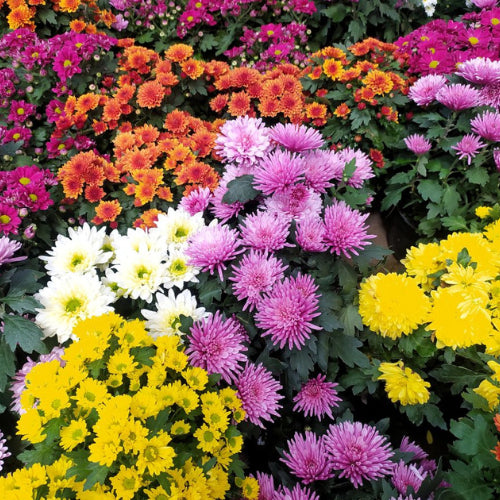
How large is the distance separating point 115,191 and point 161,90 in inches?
23.3

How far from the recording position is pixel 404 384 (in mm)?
1551

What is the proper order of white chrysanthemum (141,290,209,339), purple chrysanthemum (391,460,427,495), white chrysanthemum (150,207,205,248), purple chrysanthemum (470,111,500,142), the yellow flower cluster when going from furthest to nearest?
purple chrysanthemum (470,111,500,142) → white chrysanthemum (150,207,205,248) → white chrysanthemum (141,290,209,339) → purple chrysanthemum (391,460,427,495) → the yellow flower cluster

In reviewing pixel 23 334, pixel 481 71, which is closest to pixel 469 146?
pixel 481 71

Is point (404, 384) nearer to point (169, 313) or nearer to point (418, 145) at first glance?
point (169, 313)

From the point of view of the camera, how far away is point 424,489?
47.8 inches

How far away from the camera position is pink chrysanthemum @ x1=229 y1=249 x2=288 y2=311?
135 centimetres

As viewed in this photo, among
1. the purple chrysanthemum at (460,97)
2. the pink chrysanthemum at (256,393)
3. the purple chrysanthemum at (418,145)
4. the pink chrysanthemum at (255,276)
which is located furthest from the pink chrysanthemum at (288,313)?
the purple chrysanthemum at (460,97)

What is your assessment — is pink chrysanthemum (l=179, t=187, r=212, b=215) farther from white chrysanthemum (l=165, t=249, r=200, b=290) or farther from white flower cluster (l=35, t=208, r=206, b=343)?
white chrysanthemum (l=165, t=249, r=200, b=290)

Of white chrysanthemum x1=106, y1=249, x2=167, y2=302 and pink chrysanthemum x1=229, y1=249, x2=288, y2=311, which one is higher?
pink chrysanthemum x1=229, y1=249, x2=288, y2=311

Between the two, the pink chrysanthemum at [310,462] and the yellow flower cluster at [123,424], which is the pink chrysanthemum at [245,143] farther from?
the pink chrysanthemum at [310,462]

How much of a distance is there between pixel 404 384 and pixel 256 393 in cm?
56

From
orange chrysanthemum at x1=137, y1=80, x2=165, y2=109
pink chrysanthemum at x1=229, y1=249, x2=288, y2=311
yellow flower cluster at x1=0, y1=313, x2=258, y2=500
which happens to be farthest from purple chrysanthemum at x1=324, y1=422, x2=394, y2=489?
orange chrysanthemum at x1=137, y1=80, x2=165, y2=109

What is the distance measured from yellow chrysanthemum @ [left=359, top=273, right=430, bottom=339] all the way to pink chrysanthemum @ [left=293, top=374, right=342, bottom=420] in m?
0.27

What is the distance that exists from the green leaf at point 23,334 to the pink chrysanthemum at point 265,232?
0.72 m
